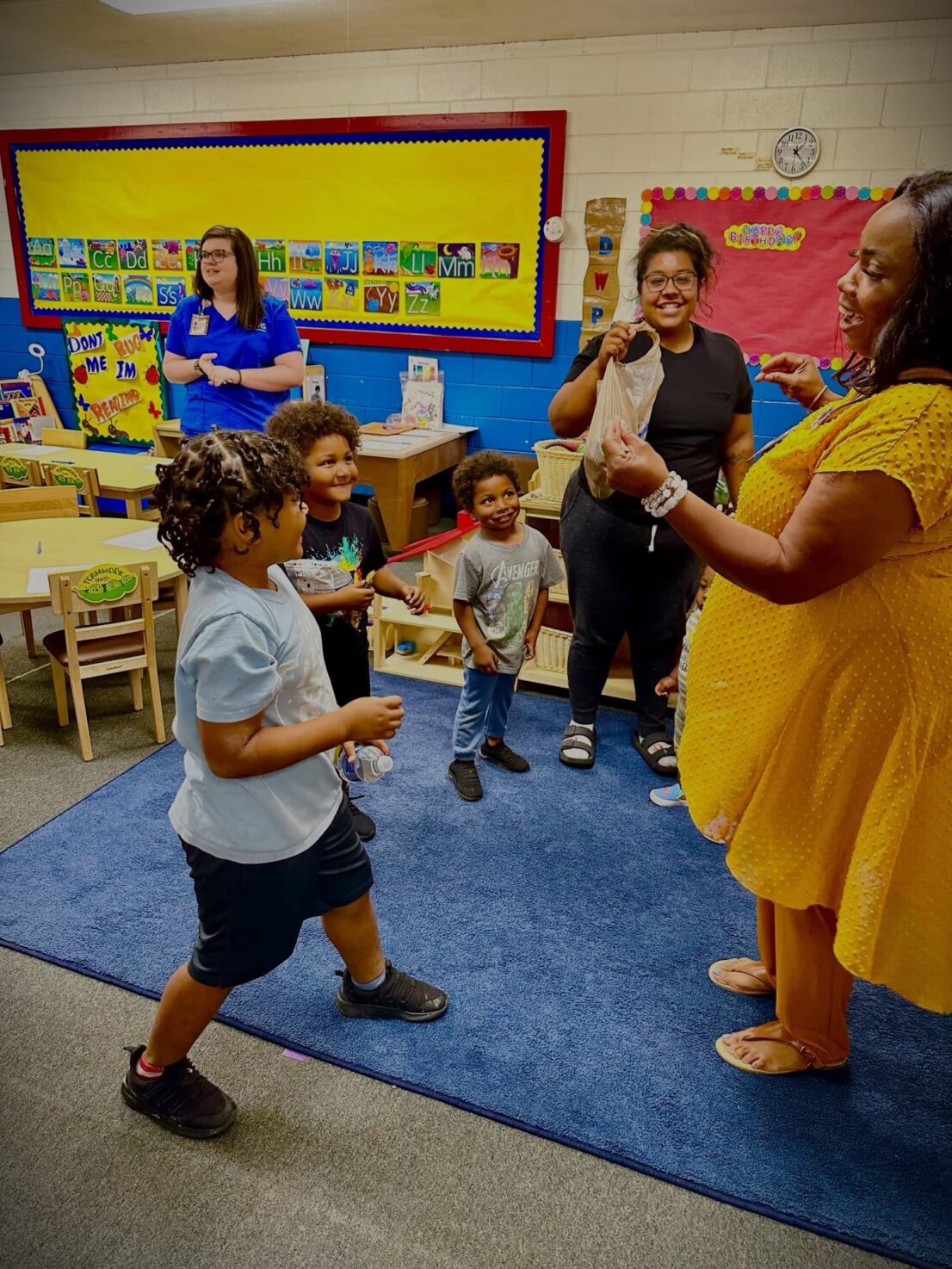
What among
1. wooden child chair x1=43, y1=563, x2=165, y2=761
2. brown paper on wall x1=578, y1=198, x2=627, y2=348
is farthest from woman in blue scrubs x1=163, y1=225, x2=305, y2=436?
brown paper on wall x1=578, y1=198, x2=627, y2=348

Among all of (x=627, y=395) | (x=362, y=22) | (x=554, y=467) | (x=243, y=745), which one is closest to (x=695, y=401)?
(x=627, y=395)

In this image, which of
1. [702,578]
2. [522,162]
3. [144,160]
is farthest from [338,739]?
[144,160]

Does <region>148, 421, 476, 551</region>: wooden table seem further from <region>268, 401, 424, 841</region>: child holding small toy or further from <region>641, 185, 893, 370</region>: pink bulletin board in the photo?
<region>268, 401, 424, 841</region>: child holding small toy

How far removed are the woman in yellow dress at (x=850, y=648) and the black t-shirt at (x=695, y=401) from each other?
1.07 meters

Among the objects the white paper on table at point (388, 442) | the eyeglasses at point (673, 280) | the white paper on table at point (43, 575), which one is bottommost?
the white paper on table at point (43, 575)

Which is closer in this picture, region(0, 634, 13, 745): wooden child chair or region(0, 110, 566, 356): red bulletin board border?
region(0, 634, 13, 745): wooden child chair

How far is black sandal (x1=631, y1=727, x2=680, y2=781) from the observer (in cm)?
290

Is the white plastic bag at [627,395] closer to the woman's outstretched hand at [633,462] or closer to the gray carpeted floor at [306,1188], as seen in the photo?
the woman's outstretched hand at [633,462]

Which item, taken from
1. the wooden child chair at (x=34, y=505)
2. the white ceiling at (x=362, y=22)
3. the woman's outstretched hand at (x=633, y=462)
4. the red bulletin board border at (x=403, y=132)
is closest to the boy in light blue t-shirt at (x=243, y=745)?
the woman's outstretched hand at (x=633, y=462)

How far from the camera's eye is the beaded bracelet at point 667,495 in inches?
49.6

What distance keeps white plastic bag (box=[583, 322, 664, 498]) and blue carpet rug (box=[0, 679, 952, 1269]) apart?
1.10 m

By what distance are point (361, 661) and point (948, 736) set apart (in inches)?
56.0

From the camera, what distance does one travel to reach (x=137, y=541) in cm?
331

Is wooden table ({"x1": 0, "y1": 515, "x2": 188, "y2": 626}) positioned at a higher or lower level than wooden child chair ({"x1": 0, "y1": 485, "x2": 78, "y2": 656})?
lower
